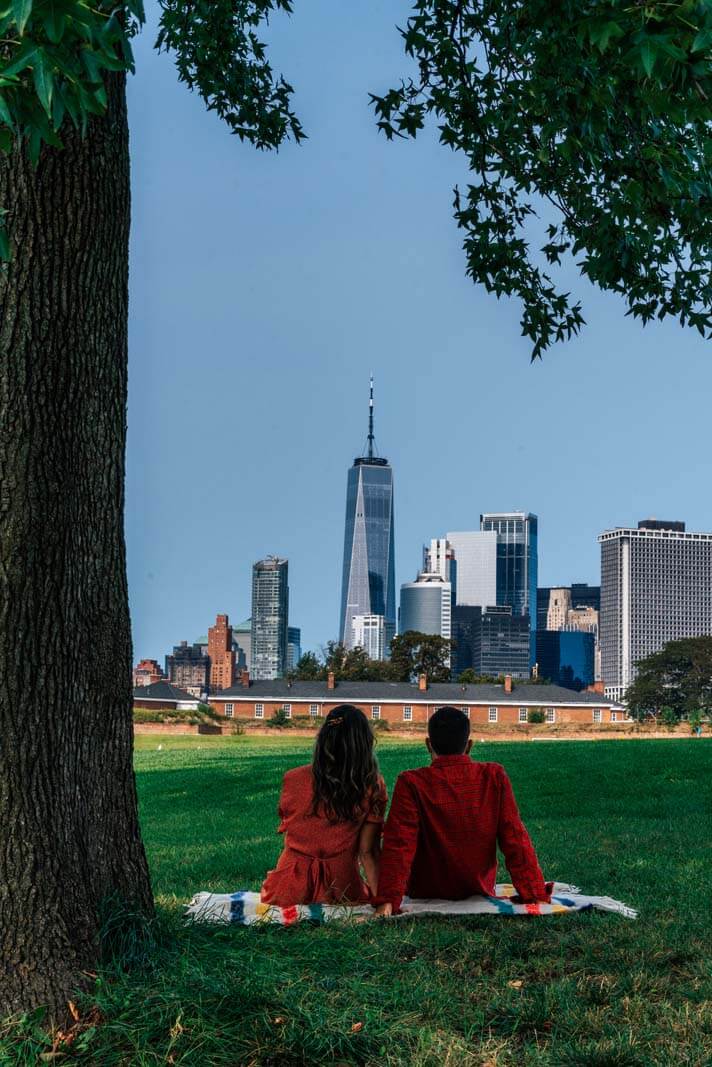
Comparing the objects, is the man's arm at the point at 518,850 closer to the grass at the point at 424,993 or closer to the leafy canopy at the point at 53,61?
the grass at the point at 424,993

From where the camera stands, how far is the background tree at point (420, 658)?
88688mm

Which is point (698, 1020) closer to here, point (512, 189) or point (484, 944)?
point (484, 944)

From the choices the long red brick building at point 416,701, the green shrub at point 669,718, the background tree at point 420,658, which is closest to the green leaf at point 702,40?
the green shrub at point 669,718

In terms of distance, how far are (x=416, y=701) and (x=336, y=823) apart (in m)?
74.4

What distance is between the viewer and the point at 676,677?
87.2 meters

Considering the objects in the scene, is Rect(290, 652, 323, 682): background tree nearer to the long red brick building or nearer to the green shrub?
the long red brick building

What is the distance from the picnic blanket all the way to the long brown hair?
1.48 feet

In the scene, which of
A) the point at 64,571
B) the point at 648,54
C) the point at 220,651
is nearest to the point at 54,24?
the point at 648,54

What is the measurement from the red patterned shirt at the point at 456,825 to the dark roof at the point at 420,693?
72503mm

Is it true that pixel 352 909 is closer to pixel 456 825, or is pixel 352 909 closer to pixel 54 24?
pixel 456 825

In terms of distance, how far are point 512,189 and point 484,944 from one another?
5247mm

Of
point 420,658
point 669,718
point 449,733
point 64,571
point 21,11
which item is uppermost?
point 21,11

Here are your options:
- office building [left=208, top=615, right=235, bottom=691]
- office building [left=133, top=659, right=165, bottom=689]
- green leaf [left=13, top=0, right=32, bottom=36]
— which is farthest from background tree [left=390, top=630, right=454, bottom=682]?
office building [left=133, top=659, right=165, bottom=689]

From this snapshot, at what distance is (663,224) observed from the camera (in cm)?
610
